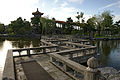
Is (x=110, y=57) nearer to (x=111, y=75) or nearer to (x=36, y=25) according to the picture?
(x=111, y=75)

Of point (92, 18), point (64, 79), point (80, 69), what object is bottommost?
point (64, 79)

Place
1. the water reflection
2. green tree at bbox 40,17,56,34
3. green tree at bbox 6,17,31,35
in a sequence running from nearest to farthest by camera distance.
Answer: the water reflection < green tree at bbox 40,17,56,34 < green tree at bbox 6,17,31,35

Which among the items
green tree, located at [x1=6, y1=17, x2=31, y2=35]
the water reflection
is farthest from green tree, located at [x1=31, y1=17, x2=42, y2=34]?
the water reflection

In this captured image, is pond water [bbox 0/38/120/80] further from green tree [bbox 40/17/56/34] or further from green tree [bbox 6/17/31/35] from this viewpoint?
green tree [bbox 6/17/31/35]

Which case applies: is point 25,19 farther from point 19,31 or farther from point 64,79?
point 64,79

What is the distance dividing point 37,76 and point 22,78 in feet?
2.91

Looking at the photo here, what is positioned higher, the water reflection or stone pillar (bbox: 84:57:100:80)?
stone pillar (bbox: 84:57:100:80)

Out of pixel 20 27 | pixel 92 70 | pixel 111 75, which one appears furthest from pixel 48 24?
pixel 92 70

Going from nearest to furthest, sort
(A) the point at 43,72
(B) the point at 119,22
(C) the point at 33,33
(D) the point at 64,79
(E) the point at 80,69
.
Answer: (E) the point at 80,69 < (D) the point at 64,79 < (A) the point at 43,72 < (C) the point at 33,33 < (B) the point at 119,22

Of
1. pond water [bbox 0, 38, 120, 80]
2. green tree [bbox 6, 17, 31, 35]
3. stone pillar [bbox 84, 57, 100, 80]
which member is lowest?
pond water [bbox 0, 38, 120, 80]

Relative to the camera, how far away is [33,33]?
56.7m

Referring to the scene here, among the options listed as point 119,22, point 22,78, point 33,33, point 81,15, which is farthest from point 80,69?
point 119,22

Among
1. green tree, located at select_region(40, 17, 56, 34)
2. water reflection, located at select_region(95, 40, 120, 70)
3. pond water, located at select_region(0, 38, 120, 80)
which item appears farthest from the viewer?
green tree, located at select_region(40, 17, 56, 34)

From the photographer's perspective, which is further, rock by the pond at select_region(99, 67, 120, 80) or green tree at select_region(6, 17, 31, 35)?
green tree at select_region(6, 17, 31, 35)
